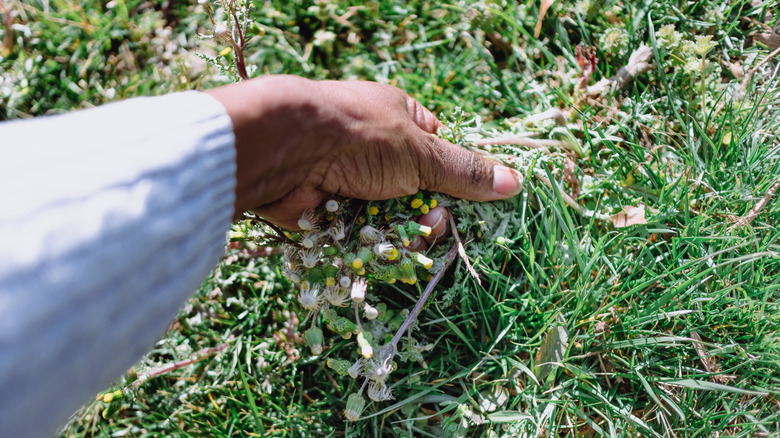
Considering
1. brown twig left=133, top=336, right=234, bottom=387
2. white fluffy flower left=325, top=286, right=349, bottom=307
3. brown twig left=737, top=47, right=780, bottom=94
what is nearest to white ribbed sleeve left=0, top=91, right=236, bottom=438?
white fluffy flower left=325, top=286, right=349, bottom=307

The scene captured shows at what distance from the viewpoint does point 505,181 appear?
2209 millimetres

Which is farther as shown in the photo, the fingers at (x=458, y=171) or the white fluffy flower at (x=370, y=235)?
the fingers at (x=458, y=171)

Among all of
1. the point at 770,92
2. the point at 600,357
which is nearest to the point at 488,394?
the point at 600,357

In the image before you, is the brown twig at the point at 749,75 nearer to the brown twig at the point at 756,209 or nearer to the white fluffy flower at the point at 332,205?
the brown twig at the point at 756,209

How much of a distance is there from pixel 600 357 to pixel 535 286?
393mm

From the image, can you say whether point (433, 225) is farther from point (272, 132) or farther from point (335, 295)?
point (272, 132)

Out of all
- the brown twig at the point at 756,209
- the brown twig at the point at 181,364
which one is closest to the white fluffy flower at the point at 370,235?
the brown twig at the point at 181,364

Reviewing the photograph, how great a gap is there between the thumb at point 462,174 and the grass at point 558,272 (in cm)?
10

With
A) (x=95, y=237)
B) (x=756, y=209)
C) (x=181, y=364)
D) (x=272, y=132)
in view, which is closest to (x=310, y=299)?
(x=272, y=132)

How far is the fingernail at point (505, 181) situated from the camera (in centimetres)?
221

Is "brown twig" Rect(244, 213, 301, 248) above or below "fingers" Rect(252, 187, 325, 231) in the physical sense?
below

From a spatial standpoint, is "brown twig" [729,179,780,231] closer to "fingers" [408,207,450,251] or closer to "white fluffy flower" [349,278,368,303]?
"fingers" [408,207,450,251]

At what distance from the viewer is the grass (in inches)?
83.0

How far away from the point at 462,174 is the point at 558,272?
0.67m
